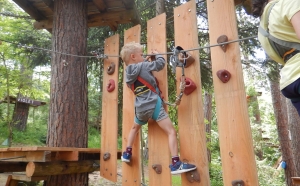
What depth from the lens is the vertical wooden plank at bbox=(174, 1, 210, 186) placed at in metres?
2.12

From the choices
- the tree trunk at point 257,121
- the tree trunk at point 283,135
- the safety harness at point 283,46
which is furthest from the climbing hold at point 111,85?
the tree trunk at point 257,121

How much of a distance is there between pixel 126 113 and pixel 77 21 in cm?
170

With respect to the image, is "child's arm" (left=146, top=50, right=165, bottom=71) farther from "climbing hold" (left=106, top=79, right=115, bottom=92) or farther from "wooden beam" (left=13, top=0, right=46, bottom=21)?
"wooden beam" (left=13, top=0, right=46, bottom=21)

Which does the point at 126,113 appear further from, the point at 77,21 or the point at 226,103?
the point at 77,21

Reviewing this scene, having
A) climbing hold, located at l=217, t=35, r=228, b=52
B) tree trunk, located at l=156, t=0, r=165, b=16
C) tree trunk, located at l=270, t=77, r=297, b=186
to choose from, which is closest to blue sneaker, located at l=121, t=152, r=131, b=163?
climbing hold, located at l=217, t=35, r=228, b=52

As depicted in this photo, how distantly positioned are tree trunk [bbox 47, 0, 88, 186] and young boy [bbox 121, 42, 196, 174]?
3.05 ft

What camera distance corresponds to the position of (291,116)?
5.87m

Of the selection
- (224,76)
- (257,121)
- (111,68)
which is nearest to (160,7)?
(111,68)

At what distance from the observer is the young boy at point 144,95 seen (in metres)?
2.31

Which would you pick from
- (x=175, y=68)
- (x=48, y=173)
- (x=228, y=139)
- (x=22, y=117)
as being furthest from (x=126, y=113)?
(x=22, y=117)

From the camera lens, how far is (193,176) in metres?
2.12

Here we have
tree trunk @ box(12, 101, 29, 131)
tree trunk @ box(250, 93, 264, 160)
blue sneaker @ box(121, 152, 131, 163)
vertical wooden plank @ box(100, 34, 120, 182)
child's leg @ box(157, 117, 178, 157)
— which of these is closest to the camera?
child's leg @ box(157, 117, 178, 157)

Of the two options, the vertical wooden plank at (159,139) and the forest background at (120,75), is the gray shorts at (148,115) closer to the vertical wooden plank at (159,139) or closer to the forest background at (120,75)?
the vertical wooden plank at (159,139)

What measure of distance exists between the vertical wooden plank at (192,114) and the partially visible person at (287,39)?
0.87 metres
